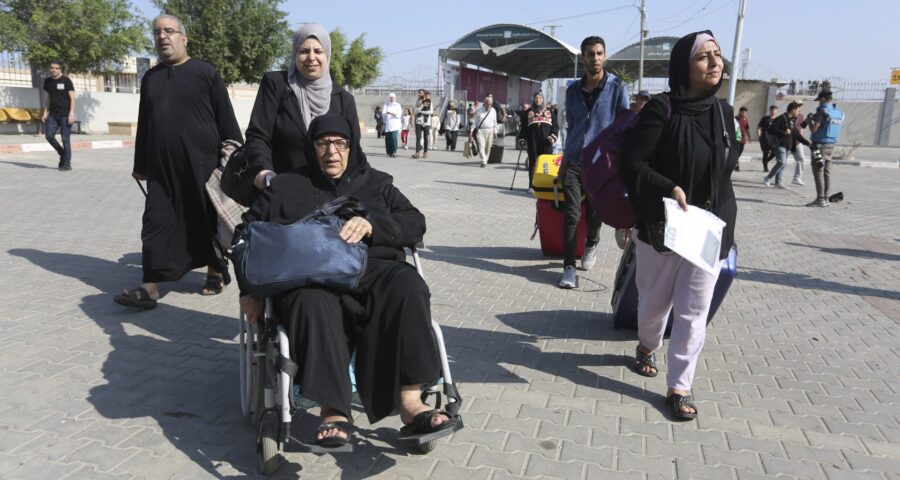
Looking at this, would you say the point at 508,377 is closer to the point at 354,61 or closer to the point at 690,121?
the point at 690,121

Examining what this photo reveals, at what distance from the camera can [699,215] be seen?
3334 millimetres

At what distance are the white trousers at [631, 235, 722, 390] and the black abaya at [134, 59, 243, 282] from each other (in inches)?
125

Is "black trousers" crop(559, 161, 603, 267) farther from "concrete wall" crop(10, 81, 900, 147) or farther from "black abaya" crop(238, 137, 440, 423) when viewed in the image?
"concrete wall" crop(10, 81, 900, 147)

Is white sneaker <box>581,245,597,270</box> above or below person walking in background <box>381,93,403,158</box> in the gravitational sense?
below

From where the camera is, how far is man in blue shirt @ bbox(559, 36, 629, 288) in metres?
5.55

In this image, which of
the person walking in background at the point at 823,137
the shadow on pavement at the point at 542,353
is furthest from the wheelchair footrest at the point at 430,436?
the person walking in background at the point at 823,137

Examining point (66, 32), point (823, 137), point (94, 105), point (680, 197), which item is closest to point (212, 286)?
point (680, 197)

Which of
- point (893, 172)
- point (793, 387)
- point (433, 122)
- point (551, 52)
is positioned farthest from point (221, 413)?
point (551, 52)

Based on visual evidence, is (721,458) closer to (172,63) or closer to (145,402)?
(145,402)

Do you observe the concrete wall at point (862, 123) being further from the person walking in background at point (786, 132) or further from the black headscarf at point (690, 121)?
the black headscarf at point (690, 121)

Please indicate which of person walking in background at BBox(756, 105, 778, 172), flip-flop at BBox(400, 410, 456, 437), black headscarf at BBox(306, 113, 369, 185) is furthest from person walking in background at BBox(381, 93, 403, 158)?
flip-flop at BBox(400, 410, 456, 437)

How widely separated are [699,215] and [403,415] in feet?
5.59

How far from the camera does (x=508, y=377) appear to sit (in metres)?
3.98

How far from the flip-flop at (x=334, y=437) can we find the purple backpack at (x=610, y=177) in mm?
1826
